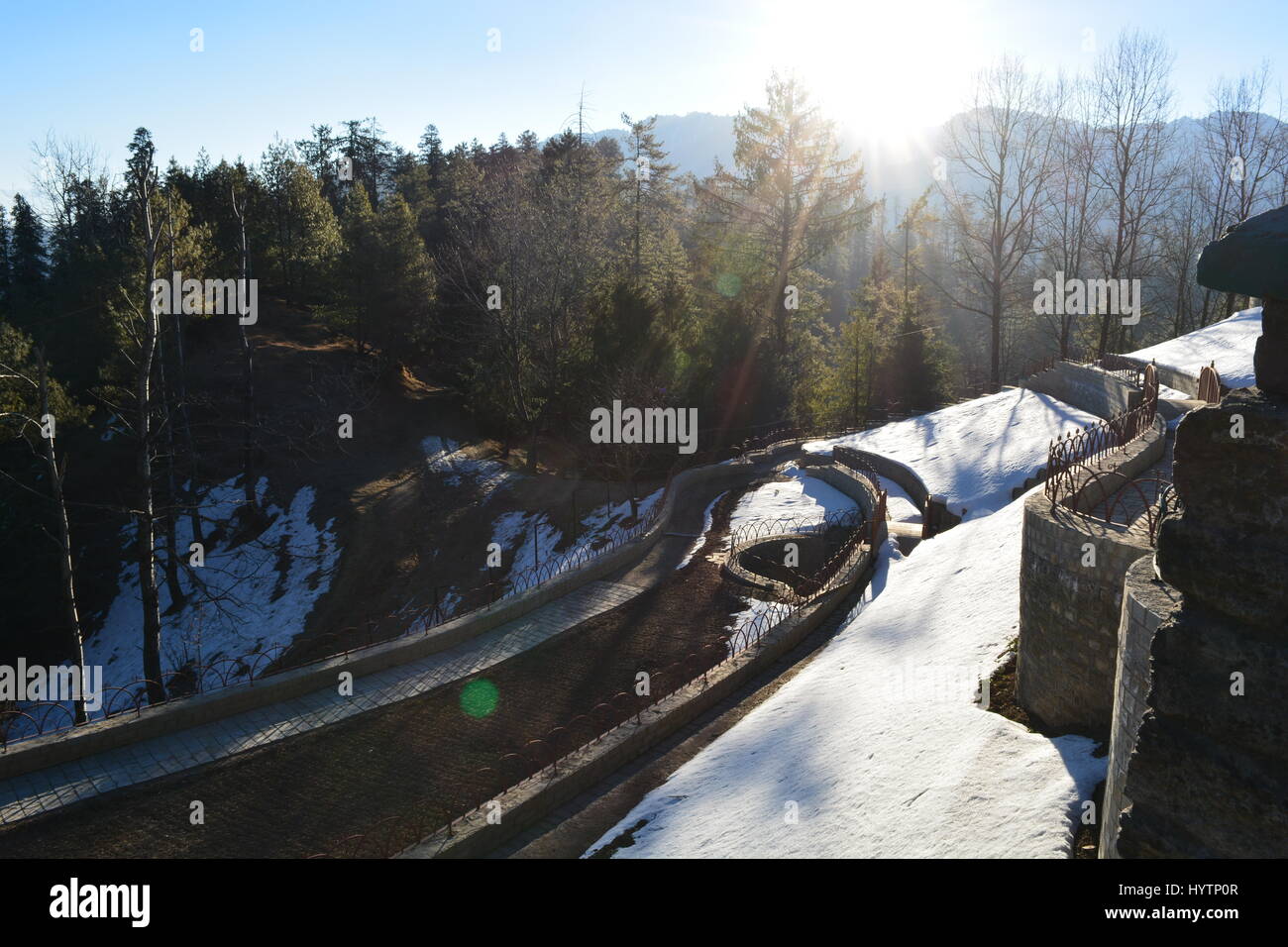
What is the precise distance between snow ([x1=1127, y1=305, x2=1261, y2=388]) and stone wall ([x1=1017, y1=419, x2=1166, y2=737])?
Result: 1301 cm

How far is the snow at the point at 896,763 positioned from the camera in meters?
6.79

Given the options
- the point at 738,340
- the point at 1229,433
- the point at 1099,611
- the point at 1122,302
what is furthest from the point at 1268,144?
the point at 1229,433

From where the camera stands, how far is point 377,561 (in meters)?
23.2

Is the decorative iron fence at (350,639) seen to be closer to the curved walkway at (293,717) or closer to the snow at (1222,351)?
the curved walkway at (293,717)

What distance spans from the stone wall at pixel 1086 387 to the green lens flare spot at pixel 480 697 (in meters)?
14.6

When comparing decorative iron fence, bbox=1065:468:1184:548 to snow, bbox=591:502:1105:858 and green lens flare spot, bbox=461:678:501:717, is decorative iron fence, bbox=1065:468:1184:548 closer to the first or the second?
snow, bbox=591:502:1105:858

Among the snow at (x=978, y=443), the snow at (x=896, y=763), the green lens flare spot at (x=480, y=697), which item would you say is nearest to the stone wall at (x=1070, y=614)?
the snow at (x=896, y=763)

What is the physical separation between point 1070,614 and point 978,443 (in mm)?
14194

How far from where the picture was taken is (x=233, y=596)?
73.8 feet

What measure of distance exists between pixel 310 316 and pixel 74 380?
1322cm

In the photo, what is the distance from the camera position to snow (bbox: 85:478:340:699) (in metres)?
21.1

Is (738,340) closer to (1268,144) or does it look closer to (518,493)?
(518,493)

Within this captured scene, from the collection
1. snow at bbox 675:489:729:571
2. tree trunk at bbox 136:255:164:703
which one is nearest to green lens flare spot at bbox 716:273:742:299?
snow at bbox 675:489:729:571

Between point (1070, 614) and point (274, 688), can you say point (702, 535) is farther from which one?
→ point (1070, 614)
